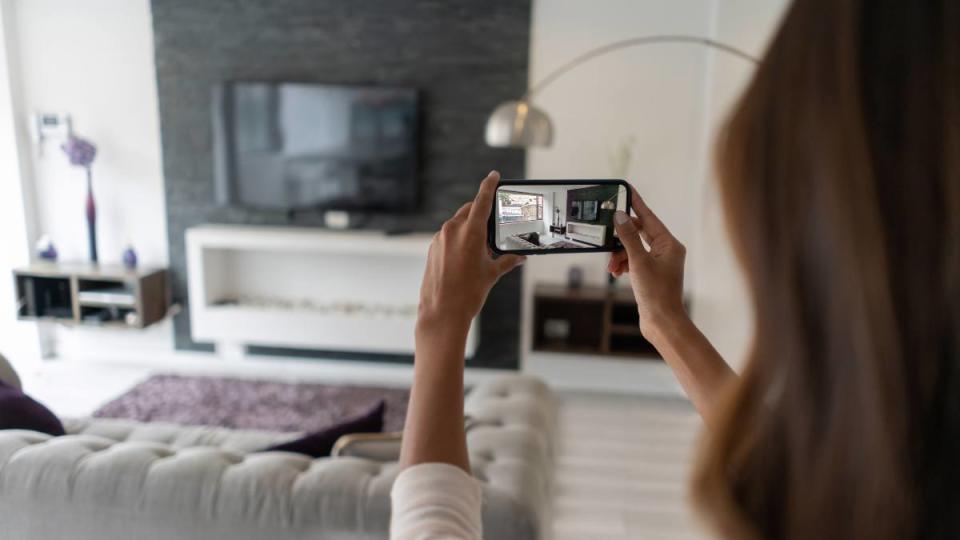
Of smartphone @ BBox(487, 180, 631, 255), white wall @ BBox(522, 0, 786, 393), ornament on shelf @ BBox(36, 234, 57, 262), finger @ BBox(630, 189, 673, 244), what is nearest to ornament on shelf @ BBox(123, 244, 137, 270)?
ornament on shelf @ BBox(36, 234, 57, 262)

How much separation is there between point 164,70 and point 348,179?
120 cm

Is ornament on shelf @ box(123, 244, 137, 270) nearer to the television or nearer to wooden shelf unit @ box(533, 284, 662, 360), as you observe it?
the television

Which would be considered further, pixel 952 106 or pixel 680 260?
pixel 680 260

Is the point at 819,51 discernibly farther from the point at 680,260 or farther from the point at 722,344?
the point at 722,344

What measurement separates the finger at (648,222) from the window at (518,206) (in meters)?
0.13

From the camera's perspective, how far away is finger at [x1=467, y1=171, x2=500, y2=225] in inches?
25.1

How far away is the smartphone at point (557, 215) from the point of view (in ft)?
2.86

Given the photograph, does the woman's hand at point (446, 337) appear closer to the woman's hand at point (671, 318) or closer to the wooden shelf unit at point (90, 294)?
the woman's hand at point (671, 318)

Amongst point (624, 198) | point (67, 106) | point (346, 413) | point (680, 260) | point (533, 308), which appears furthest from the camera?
point (67, 106)

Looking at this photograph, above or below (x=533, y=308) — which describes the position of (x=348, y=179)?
above

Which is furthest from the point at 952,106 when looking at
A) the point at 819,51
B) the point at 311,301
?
the point at 311,301

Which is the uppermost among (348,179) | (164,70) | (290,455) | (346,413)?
(164,70)

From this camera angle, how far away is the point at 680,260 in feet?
2.52

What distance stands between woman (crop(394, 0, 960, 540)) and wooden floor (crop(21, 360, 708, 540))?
4.50 ft
